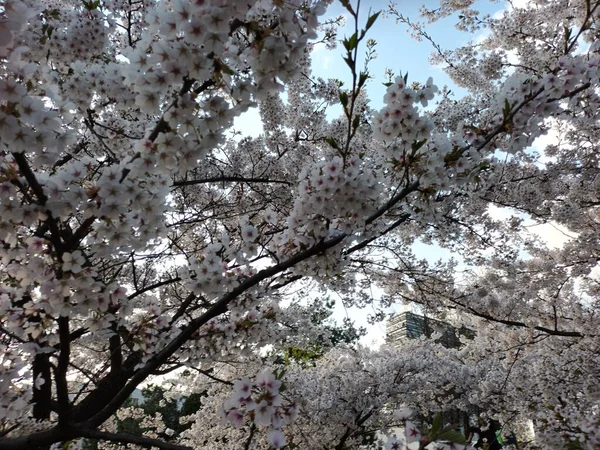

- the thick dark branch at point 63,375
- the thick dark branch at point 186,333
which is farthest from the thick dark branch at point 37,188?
the thick dark branch at point 186,333

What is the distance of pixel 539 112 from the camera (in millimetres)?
2217

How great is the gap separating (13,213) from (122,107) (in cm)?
154

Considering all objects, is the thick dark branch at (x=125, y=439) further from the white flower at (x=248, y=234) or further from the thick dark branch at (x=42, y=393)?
the thick dark branch at (x=42, y=393)

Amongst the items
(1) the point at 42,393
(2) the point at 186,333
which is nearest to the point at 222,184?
(1) the point at 42,393

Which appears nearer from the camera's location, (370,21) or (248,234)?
(370,21)

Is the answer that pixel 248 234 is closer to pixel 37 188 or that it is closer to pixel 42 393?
pixel 37 188

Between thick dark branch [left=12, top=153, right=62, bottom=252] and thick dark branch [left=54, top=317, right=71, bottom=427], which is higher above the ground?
thick dark branch [left=12, top=153, right=62, bottom=252]

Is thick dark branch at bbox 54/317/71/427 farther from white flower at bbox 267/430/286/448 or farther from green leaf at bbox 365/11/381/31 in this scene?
green leaf at bbox 365/11/381/31

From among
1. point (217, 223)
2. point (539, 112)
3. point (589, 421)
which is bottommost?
point (589, 421)

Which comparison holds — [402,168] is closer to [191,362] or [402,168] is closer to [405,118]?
[405,118]

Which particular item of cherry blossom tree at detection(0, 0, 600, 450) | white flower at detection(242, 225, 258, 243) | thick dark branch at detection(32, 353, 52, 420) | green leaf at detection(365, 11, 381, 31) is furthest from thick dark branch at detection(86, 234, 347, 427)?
thick dark branch at detection(32, 353, 52, 420)

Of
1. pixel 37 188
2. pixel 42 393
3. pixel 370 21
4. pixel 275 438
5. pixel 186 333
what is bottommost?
pixel 275 438

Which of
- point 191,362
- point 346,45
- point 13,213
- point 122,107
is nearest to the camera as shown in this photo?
point 13,213

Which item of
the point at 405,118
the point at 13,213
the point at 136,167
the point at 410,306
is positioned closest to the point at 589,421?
the point at 410,306
